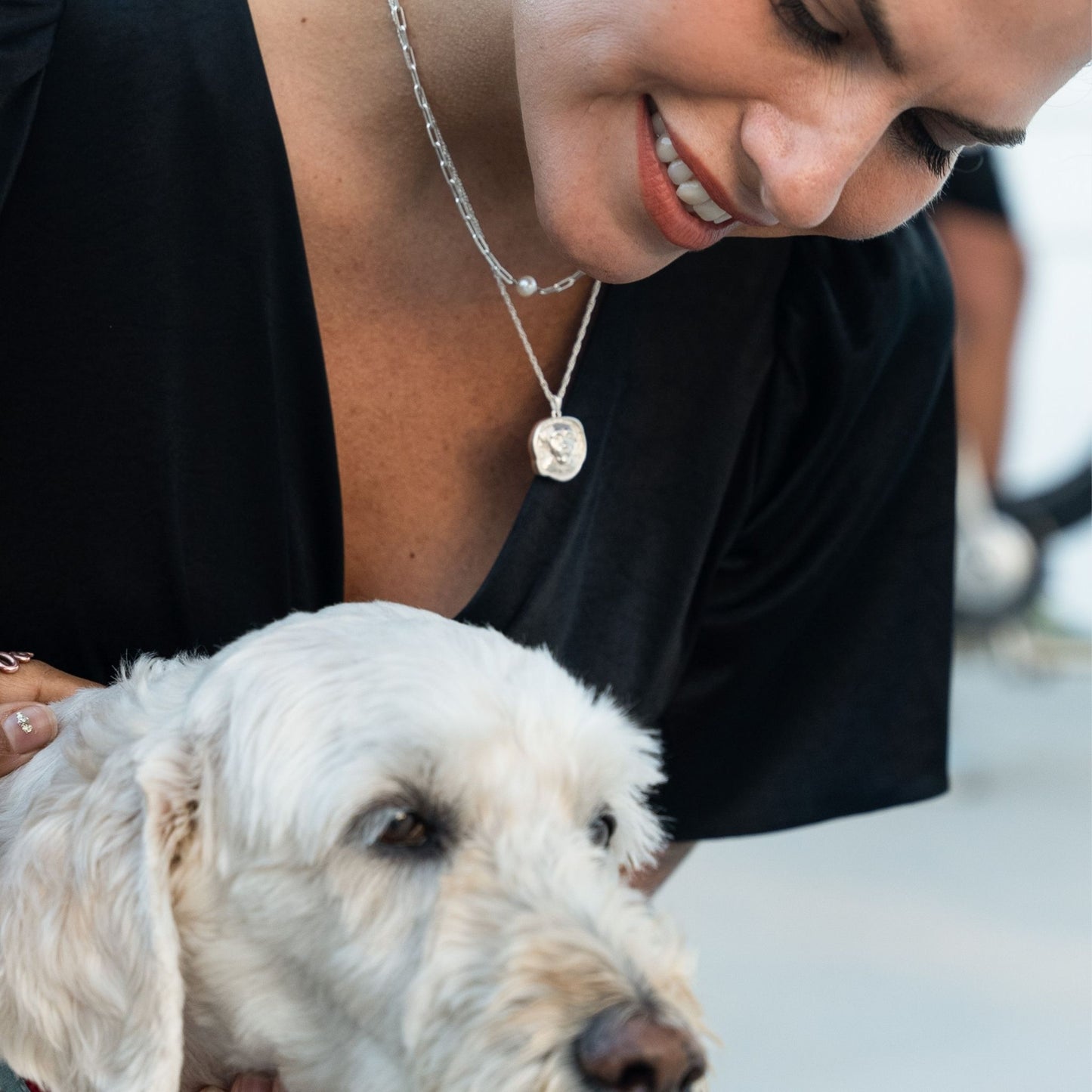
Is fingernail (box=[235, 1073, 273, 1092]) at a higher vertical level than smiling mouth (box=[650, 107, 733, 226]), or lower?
lower

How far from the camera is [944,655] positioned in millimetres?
2061

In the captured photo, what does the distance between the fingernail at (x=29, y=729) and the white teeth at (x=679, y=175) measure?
0.81 metres

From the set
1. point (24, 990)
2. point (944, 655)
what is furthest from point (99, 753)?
point (944, 655)

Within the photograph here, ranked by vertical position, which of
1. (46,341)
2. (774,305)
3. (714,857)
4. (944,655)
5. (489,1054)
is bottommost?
(714,857)

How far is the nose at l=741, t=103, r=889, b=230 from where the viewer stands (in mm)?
1326

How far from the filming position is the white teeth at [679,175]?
56.4 inches

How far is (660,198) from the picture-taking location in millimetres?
1455

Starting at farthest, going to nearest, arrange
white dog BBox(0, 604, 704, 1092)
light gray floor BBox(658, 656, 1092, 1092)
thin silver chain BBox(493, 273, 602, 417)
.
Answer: light gray floor BBox(658, 656, 1092, 1092) < thin silver chain BBox(493, 273, 602, 417) < white dog BBox(0, 604, 704, 1092)

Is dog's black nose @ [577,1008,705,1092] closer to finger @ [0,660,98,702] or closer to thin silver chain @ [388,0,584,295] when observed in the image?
finger @ [0,660,98,702]

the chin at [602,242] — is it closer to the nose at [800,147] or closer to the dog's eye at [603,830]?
the nose at [800,147]

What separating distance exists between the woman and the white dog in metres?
0.21

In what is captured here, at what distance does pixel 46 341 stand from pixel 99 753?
0.49 m

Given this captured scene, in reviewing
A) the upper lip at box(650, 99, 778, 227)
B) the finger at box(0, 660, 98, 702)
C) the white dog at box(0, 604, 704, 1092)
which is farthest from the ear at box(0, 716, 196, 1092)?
the upper lip at box(650, 99, 778, 227)

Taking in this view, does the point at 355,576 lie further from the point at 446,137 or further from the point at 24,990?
the point at 24,990
